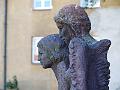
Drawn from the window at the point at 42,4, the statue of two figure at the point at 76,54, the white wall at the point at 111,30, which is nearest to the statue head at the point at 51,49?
the statue of two figure at the point at 76,54

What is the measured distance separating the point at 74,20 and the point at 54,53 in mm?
267

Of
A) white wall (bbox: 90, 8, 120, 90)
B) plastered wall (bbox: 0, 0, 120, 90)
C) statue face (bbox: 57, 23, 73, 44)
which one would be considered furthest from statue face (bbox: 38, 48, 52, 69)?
plastered wall (bbox: 0, 0, 120, 90)

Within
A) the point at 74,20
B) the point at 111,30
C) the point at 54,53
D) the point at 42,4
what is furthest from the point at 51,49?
the point at 42,4

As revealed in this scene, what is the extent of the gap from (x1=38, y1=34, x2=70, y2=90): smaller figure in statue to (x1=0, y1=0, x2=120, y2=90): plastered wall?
17.2 metres

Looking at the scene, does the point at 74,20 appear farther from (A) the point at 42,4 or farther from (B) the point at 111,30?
(A) the point at 42,4

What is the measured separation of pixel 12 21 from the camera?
22078mm

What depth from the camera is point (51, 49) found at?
3.29 metres

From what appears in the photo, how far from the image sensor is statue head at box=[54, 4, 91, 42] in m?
3.13

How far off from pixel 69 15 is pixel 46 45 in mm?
258

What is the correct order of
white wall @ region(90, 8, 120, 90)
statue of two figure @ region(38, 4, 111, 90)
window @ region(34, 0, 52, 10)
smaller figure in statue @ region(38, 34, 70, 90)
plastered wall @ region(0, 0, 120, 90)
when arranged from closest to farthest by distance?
statue of two figure @ region(38, 4, 111, 90) → smaller figure in statue @ region(38, 34, 70, 90) → white wall @ region(90, 8, 120, 90) → plastered wall @ region(0, 0, 120, 90) → window @ region(34, 0, 52, 10)

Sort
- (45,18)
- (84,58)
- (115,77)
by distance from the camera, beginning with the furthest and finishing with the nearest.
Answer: (45,18) < (115,77) < (84,58)

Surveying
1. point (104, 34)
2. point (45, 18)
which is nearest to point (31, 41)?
point (45, 18)

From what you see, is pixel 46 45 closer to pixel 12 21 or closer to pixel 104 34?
pixel 104 34

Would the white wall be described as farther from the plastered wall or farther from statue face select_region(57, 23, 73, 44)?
statue face select_region(57, 23, 73, 44)
